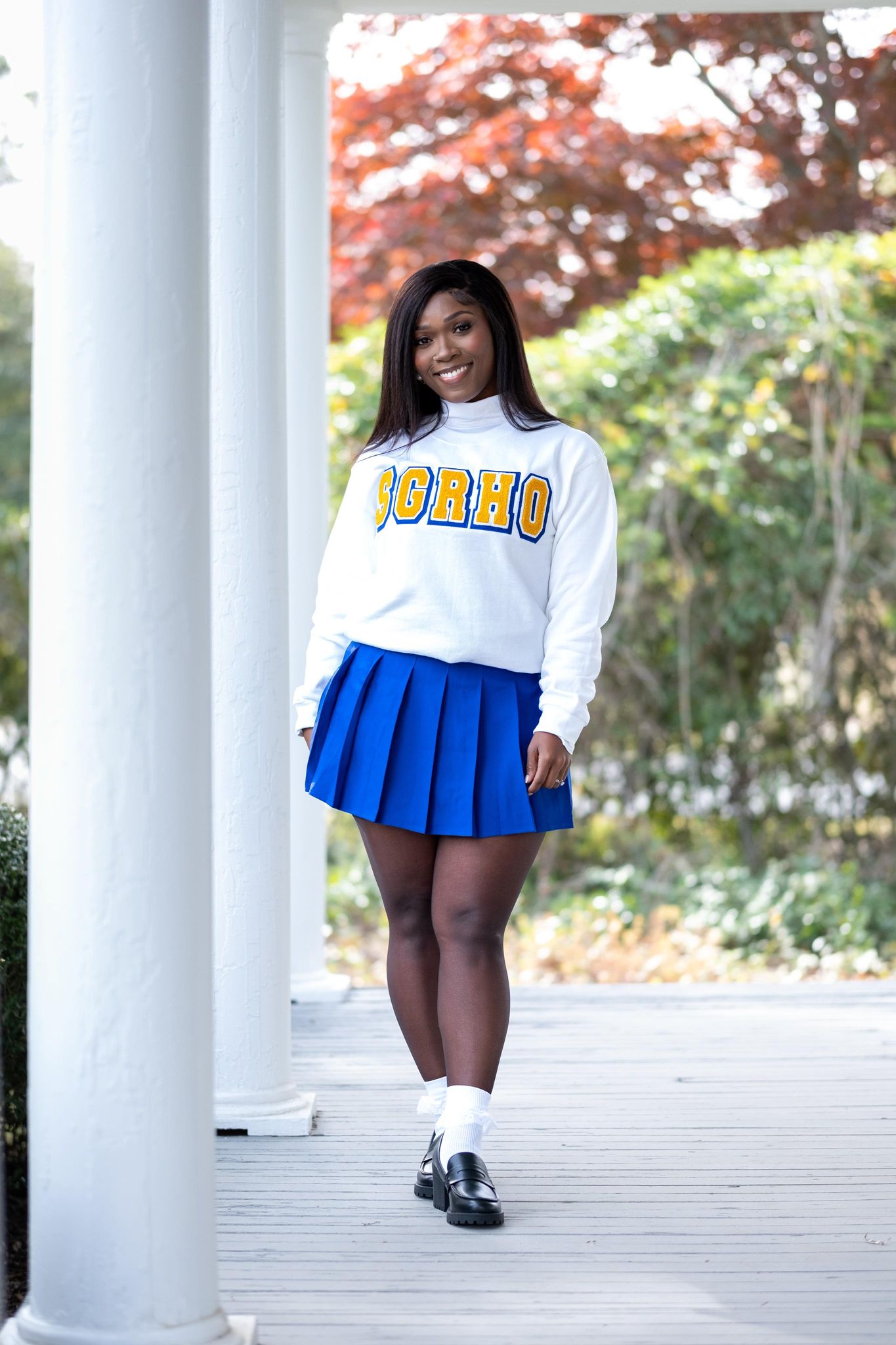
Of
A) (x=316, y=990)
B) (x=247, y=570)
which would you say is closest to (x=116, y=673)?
(x=247, y=570)

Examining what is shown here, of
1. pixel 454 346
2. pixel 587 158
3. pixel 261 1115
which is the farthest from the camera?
pixel 587 158

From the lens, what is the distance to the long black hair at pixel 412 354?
242cm

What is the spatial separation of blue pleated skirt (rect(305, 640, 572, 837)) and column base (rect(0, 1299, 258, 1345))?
823 millimetres

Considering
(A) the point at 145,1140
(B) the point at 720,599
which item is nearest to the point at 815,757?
(B) the point at 720,599

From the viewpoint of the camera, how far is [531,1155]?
8.86ft

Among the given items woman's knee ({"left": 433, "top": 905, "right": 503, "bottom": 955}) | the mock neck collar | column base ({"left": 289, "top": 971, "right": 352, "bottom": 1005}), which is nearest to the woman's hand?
woman's knee ({"left": 433, "top": 905, "right": 503, "bottom": 955})

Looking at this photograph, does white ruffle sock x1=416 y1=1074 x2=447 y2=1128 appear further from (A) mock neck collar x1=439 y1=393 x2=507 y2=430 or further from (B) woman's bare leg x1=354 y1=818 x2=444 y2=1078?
(A) mock neck collar x1=439 y1=393 x2=507 y2=430

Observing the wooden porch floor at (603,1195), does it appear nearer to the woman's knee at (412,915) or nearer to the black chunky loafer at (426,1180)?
the black chunky loafer at (426,1180)

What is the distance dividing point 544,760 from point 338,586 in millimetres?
478

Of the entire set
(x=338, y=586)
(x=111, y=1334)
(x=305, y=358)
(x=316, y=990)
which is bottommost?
(x=316, y=990)

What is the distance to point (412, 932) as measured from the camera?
249cm

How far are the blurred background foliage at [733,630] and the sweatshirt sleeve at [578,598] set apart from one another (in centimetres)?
308

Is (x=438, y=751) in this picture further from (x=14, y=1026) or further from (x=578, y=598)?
(x=14, y=1026)

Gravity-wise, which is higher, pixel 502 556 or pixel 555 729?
pixel 502 556
